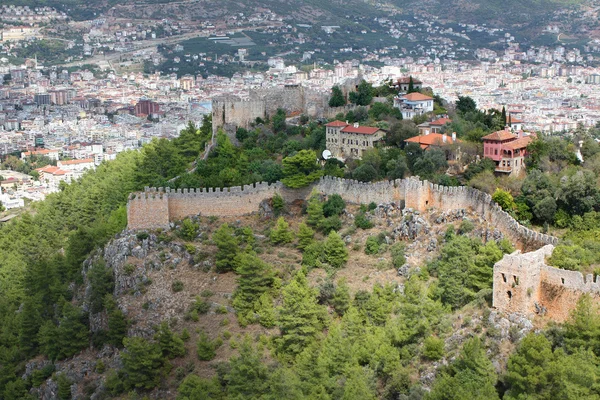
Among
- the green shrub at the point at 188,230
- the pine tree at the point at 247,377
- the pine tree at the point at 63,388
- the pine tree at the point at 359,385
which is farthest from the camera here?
the green shrub at the point at 188,230

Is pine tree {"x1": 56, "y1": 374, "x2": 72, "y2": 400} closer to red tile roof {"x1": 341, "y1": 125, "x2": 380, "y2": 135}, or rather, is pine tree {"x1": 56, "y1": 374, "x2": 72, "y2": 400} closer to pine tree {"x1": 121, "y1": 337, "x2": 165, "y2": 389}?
pine tree {"x1": 121, "y1": 337, "x2": 165, "y2": 389}

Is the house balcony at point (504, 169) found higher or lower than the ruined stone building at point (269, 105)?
lower

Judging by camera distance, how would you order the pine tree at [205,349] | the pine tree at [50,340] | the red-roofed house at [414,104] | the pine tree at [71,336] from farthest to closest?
the red-roofed house at [414,104], the pine tree at [50,340], the pine tree at [71,336], the pine tree at [205,349]

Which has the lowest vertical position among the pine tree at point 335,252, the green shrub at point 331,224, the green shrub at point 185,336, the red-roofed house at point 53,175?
the red-roofed house at point 53,175

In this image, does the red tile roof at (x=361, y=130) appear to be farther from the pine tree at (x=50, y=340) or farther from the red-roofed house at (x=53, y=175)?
the red-roofed house at (x=53, y=175)

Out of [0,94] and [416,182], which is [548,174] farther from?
[0,94]

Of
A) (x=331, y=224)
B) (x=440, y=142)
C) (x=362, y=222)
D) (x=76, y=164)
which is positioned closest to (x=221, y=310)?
(x=331, y=224)

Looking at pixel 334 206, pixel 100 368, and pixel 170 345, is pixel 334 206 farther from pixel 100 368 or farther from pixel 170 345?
pixel 100 368

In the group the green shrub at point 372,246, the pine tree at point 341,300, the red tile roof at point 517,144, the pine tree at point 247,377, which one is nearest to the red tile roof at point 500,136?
the red tile roof at point 517,144
